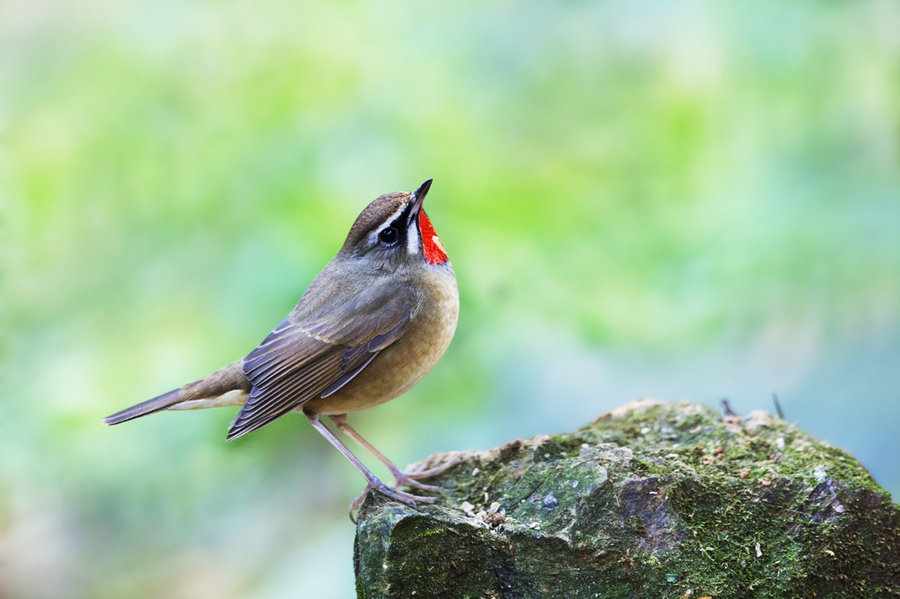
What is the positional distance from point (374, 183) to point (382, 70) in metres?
0.91

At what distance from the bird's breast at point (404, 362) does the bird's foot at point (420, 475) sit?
356mm

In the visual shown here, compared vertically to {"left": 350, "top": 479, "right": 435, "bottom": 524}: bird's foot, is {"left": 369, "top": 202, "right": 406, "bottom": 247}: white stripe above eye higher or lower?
higher

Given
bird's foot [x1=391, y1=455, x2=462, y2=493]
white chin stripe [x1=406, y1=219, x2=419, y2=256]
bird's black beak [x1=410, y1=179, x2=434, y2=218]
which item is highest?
bird's black beak [x1=410, y1=179, x2=434, y2=218]

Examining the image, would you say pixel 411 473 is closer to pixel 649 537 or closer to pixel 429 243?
pixel 429 243

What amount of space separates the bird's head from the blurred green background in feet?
4.67

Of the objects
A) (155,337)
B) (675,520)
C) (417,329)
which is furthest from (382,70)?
(675,520)

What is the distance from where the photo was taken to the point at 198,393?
4066 mm

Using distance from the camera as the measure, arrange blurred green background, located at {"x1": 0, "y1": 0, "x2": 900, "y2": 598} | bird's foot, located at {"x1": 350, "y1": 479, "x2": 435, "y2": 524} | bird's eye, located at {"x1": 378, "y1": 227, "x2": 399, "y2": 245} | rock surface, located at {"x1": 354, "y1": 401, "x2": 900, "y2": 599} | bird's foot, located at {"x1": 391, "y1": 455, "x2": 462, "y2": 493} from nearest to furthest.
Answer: rock surface, located at {"x1": 354, "y1": 401, "x2": 900, "y2": 599}
bird's foot, located at {"x1": 350, "y1": 479, "x2": 435, "y2": 524}
bird's foot, located at {"x1": 391, "y1": 455, "x2": 462, "y2": 493}
bird's eye, located at {"x1": 378, "y1": 227, "x2": 399, "y2": 245}
blurred green background, located at {"x1": 0, "y1": 0, "x2": 900, "y2": 598}

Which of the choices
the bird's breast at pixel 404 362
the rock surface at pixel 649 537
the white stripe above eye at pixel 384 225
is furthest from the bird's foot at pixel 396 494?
the white stripe above eye at pixel 384 225

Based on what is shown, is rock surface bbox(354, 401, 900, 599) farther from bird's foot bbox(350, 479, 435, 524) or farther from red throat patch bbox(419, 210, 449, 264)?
red throat patch bbox(419, 210, 449, 264)

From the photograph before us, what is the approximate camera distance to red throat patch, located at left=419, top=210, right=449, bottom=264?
410 cm

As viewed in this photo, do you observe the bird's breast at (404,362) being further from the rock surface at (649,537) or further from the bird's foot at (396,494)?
the rock surface at (649,537)

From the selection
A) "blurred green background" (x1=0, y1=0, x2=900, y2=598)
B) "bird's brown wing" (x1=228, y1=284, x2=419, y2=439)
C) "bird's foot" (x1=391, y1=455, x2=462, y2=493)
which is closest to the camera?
"bird's brown wing" (x1=228, y1=284, x2=419, y2=439)

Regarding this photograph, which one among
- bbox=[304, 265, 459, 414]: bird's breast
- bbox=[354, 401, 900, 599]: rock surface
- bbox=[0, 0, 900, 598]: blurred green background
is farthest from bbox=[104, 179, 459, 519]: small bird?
bbox=[0, 0, 900, 598]: blurred green background
